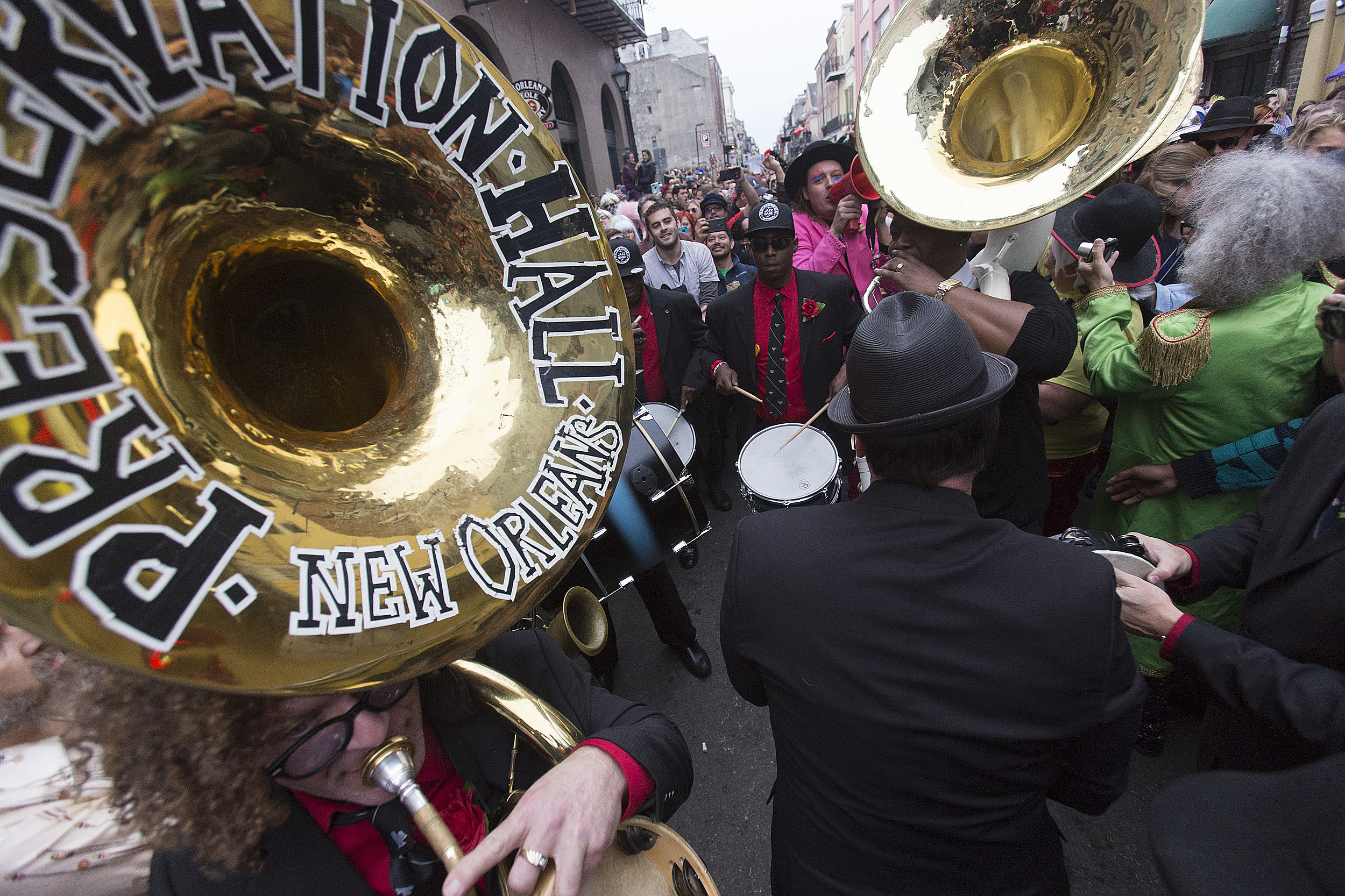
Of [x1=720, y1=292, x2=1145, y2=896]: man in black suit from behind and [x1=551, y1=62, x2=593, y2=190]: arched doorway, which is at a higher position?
[x1=551, y1=62, x2=593, y2=190]: arched doorway

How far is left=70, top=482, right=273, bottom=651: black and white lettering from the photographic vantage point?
1.72 ft

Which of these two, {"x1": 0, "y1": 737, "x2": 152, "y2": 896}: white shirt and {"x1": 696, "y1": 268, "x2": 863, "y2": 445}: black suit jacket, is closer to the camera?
{"x1": 0, "y1": 737, "x2": 152, "y2": 896}: white shirt

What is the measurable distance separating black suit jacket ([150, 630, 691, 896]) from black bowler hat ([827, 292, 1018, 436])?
2.42ft

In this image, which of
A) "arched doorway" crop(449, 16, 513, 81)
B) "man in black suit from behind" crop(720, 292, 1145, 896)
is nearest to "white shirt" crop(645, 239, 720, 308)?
"man in black suit from behind" crop(720, 292, 1145, 896)

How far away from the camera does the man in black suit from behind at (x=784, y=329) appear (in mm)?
→ 3123

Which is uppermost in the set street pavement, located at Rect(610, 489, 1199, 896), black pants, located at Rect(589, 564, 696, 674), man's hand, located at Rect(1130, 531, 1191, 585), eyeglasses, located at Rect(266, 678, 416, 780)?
eyeglasses, located at Rect(266, 678, 416, 780)

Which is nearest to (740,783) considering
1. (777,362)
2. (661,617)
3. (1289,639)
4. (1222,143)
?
(661,617)

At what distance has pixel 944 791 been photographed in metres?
1.03

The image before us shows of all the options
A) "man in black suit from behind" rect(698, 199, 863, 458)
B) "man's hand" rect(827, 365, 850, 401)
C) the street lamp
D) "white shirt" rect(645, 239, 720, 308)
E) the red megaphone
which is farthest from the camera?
the street lamp

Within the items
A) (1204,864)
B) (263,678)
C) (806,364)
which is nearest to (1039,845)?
(1204,864)

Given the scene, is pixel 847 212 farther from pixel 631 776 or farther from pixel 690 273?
pixel 631 776

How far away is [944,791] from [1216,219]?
6.25 ft

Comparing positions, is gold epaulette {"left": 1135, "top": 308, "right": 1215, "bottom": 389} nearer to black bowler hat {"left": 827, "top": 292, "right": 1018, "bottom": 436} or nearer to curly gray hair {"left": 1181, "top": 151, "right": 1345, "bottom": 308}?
curly gray hair {"left": 1181, "top": 151, "right": 1345, "bottom": 308}

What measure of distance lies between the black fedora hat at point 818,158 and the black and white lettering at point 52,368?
4934 mm
